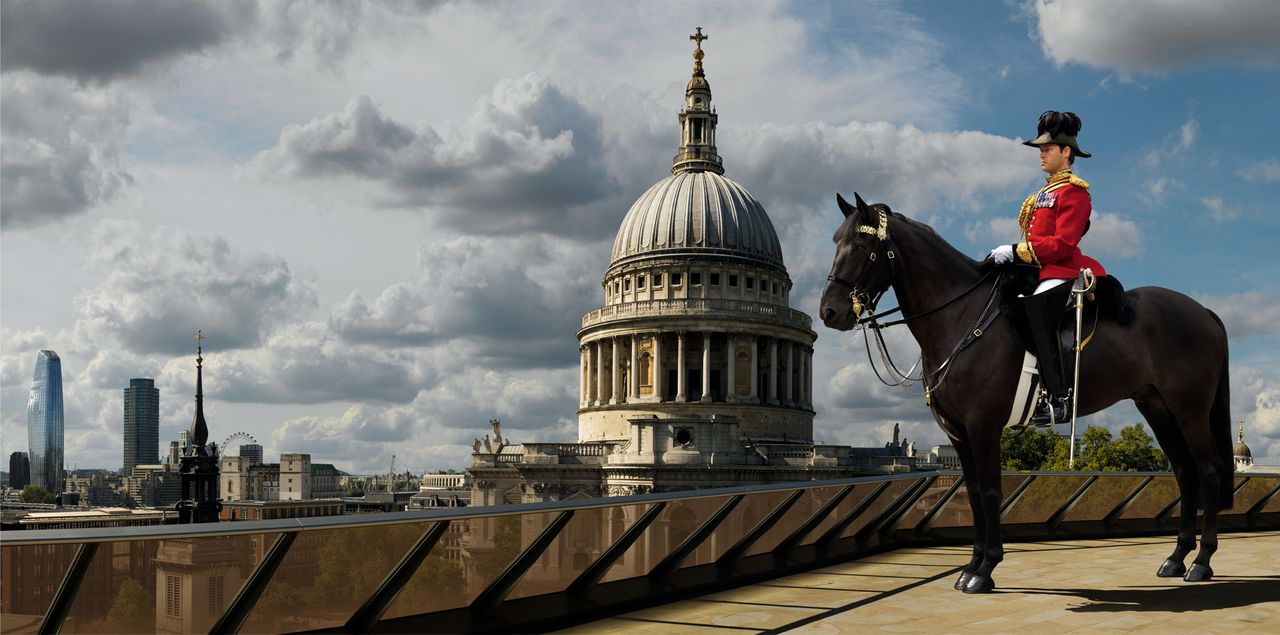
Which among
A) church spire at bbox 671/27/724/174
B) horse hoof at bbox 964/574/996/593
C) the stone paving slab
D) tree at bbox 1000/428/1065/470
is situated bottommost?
tree at bbox 1000/428/1065/470

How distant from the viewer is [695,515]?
39.5 ft

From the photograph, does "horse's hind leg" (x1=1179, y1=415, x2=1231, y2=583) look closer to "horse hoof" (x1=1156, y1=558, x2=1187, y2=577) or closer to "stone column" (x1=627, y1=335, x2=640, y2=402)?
"horse hoof" (x1=1156, y1=558, x2=1187, y2=577)

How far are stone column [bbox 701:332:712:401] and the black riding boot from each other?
89.5 m

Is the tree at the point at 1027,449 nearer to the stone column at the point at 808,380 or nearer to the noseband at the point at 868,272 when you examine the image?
the stone column at the point at 808,380

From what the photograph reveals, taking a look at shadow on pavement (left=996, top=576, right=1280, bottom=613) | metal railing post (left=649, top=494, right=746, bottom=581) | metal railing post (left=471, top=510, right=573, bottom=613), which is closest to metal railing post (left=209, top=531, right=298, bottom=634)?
metal railing post (left=471, top=510, right=573, bottom=613)

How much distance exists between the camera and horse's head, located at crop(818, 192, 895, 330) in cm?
1188

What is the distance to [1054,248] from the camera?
11.7 metres

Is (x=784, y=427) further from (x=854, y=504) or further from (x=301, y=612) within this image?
(x=301, y=612)

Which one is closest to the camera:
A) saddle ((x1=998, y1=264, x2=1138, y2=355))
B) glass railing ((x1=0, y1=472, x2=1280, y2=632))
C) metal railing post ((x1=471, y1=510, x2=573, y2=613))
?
glass railing ((x1=0, y1=472, x2=1280, y2=632))

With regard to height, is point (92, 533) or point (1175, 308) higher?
point (1175, 308)

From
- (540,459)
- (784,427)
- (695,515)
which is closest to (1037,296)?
(695,515)

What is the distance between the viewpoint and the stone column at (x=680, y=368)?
101750mm

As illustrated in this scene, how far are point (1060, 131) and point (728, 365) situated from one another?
91.1 metres

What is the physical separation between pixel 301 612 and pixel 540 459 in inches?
3165
